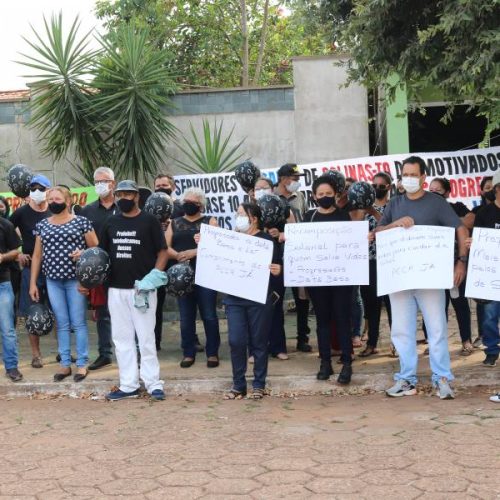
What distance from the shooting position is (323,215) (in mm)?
7684

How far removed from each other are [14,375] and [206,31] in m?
17.5

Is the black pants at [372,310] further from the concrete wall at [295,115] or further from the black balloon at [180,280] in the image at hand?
the concrete wall at [295,115]

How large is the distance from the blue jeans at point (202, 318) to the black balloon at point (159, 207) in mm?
794

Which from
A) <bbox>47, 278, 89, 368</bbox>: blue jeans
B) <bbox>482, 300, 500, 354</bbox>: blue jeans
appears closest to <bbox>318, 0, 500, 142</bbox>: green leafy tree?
<bbox>482, 300, 500, 354</bbox>: blue jeans

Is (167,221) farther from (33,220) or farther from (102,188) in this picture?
(33,220)

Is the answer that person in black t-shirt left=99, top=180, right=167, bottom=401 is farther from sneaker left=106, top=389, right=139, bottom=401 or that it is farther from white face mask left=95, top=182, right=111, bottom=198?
white face mask left=95, top=182, right=111, bottom=198

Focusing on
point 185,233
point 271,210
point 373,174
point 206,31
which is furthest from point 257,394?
point 206,31

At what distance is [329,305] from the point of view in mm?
7695

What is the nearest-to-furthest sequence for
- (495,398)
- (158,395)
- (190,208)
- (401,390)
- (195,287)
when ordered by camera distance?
1. (495,398)
2. (401,390)
3. (158,395)
4. (190,208)
5. (195,287)

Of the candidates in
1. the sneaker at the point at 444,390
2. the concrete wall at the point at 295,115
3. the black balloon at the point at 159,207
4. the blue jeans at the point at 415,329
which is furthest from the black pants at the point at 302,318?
the concrete wall at the point at 295,115

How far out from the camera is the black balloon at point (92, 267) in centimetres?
728

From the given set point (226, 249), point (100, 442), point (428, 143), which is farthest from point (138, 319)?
point (428, 143)

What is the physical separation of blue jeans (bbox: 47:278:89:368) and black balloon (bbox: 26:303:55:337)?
0.35ft

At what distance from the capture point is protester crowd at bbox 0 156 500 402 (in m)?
7.24
